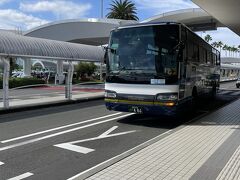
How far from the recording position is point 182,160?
726cm

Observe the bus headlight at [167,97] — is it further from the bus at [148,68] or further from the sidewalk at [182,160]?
the sidewalk at [182,160]

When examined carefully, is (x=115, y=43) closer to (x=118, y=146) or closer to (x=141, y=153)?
(x=118, y=146)

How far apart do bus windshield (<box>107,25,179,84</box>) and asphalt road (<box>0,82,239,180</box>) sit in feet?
5.59

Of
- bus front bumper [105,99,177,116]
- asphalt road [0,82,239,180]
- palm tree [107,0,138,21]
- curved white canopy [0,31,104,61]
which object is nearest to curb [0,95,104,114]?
asphalt road [0,82,239,180]

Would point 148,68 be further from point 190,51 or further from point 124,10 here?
point 124,10

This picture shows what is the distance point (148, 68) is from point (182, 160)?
5.00 metres

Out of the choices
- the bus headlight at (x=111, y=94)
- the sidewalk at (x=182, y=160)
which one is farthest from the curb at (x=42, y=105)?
the sidewalk at (x=182, y=160)

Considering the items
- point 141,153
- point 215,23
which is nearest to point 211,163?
point 141,153

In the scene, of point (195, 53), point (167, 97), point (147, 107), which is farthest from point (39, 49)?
point (167, 97)

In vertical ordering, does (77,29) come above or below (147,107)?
above

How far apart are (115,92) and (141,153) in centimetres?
478

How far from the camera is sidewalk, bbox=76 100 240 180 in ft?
20.5

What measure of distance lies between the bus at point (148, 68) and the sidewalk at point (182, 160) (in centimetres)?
168

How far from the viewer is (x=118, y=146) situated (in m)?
8.87
